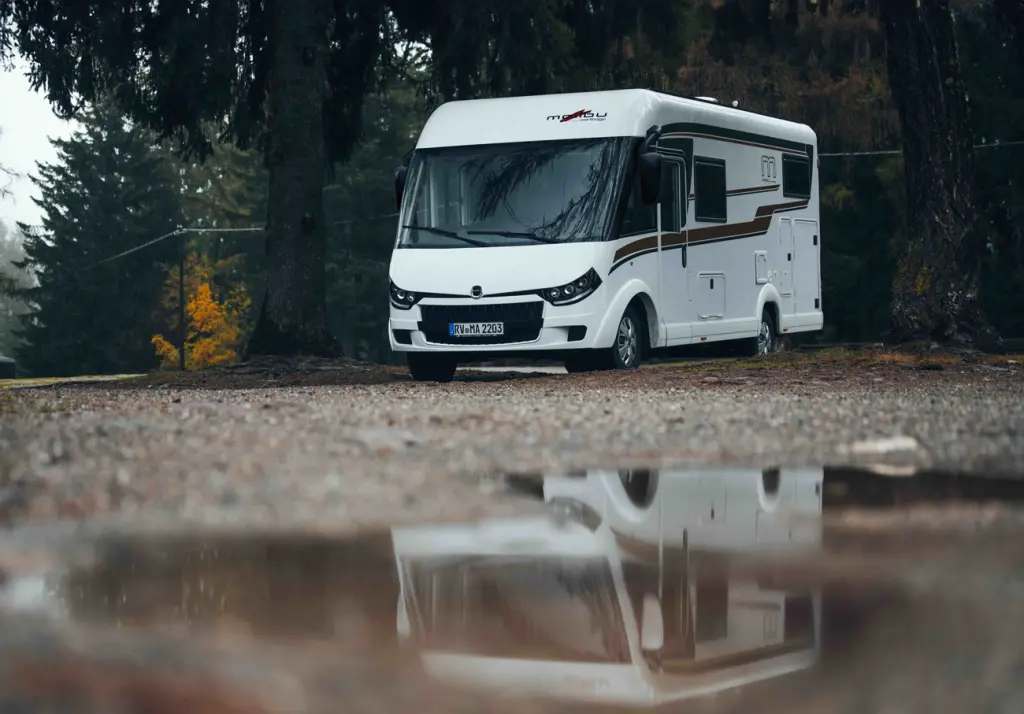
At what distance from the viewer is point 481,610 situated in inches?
191

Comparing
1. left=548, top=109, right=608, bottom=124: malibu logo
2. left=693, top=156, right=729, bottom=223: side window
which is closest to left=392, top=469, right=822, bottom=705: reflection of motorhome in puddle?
left=548, top=109, right=608, bottom=124: malibu logo

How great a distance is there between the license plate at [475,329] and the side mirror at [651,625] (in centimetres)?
1319

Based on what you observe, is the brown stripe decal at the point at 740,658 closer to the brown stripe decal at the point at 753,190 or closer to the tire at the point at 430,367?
the tire at the point at 430,367

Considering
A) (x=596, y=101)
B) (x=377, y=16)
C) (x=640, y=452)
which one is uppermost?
(x=377, y=16)

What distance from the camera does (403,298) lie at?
18.8 m

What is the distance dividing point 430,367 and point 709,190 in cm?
412

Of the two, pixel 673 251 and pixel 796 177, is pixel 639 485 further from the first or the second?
pixel 796 177

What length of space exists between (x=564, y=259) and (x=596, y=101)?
2.16 meters

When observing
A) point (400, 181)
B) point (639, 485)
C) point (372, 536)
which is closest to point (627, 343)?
point (400, 181)

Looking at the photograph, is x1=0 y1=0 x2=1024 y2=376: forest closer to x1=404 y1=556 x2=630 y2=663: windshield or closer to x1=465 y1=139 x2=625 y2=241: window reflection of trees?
x1=465 y1=139 x2=625 y2=241: window reflection of trees

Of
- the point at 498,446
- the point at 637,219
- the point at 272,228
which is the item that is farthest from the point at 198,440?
the point at 272,228

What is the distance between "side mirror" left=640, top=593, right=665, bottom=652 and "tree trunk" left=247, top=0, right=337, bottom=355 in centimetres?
1808

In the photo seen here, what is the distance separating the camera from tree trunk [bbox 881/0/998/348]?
774 inches

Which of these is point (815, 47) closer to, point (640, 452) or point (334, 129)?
point (334, 129)
